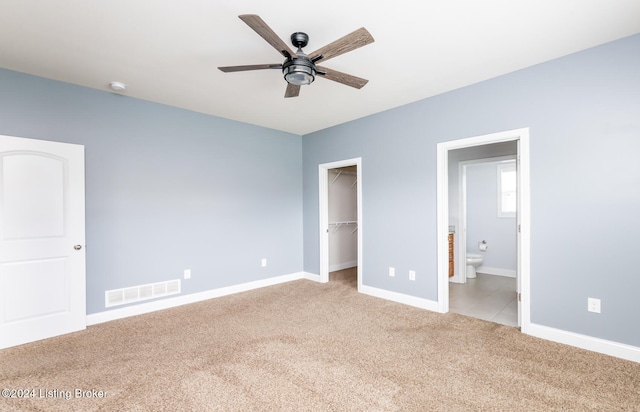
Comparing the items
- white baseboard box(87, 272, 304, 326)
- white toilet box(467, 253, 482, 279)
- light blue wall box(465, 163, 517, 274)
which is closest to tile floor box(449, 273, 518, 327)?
white toilet box(467, 253, 482, 279)

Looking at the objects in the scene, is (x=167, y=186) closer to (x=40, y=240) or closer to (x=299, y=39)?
(x=40, y=240)

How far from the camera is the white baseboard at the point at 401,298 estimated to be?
3670 millimetres

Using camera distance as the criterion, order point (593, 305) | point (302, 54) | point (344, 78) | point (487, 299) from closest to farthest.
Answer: point (302, 54), point (344, 78), point (593, 305), point (487, 299)

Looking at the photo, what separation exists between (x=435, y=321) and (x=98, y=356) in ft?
11.0

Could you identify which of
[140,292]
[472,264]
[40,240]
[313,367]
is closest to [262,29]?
[313,367]

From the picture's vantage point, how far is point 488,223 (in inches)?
231

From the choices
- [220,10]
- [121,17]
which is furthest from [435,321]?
[121,17]

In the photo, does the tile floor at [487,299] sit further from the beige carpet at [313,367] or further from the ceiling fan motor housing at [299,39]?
the ceiling fan motor housing at [299,39]

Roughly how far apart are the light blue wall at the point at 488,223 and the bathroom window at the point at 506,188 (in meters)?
0.07

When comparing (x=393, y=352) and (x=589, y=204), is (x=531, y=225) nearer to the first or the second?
(x=589, y=204)

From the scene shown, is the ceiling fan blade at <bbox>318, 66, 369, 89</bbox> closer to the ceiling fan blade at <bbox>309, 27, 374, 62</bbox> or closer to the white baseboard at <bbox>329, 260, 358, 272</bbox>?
the ceiling fan blade at <bbox>309, 27, 374, 62</bbox>

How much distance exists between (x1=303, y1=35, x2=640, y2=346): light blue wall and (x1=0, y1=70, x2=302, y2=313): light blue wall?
2522 millimetres

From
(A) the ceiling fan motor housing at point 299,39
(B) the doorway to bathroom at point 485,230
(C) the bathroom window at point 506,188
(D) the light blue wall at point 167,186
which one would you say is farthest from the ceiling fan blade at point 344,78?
(C) the bathroom window at point 506,188

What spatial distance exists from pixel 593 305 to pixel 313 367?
8.32ft
